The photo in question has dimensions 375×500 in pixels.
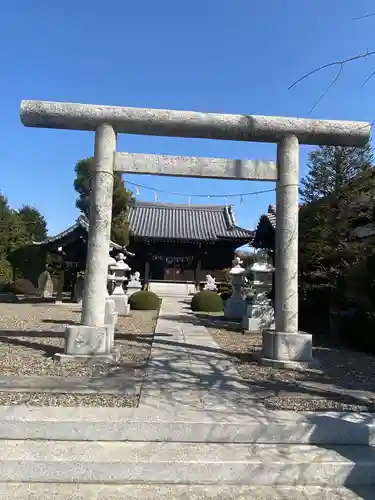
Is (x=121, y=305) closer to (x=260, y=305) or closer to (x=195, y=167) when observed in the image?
(x=260, y=305)

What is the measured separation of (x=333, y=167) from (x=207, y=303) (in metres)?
8.77

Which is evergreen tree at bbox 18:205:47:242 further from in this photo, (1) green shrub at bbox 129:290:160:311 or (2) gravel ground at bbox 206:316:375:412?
(2) gravel ground at bbox 206:316:375:412

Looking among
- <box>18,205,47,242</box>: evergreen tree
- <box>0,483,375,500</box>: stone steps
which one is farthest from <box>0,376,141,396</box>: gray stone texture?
<box>18,205,47,242</box>: evergreen tree

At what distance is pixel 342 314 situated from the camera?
10750 millimetres

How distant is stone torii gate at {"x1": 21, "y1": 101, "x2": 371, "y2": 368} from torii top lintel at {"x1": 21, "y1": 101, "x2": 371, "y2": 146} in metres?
0.02

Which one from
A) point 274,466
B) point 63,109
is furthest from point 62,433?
point 63,109

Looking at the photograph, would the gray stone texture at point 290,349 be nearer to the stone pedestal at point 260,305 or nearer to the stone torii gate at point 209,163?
the stone torii gate at point 209,163

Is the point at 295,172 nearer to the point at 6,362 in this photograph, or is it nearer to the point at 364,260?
the point at 364,260

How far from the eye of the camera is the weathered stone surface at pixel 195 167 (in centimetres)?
692

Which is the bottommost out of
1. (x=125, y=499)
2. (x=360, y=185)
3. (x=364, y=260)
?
(x=125, y=499)

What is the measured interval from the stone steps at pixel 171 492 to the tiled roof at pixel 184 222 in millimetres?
27124

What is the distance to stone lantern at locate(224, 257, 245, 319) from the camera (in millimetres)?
14836

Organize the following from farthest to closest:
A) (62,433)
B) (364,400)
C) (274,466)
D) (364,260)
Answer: (364,260)
(364,400)
(62,433)
(274,466)

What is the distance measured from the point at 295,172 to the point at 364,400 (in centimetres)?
376
